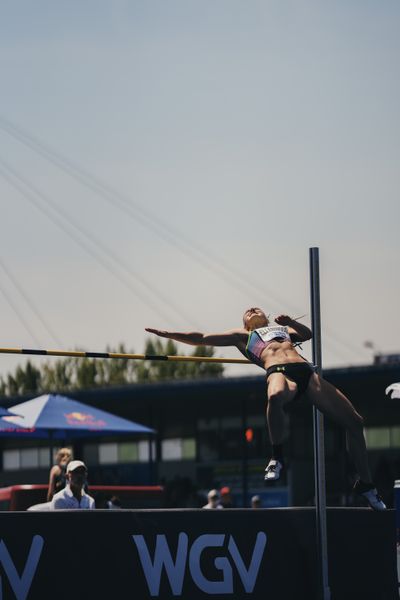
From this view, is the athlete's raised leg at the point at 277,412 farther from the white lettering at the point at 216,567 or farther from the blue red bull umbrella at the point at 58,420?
the blue red bull umbrella at the point at 58,420

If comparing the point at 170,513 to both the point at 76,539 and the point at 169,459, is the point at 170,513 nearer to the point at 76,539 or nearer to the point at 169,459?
the point at 76,539

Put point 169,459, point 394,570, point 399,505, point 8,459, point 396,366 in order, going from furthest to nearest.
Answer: point 8,459, point 169,459, point 396,366, point 399,505, point 394,570

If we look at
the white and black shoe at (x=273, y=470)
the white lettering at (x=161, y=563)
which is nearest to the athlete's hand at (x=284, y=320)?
the white and black shoe at (x=273, y=470)

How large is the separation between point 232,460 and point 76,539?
36512 mm

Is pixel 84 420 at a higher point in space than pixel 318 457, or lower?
higher

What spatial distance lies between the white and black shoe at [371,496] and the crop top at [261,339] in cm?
164

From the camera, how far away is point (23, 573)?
10086 mm

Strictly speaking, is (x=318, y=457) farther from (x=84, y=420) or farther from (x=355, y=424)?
(x=84, y=420)

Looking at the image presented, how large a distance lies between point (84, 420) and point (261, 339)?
9.13 meters

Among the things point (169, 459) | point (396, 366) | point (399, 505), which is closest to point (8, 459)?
point (169, 459)

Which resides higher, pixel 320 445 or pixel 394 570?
pixel 320 445

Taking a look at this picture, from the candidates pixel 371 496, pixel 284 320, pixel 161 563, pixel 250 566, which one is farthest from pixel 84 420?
pixel 161 563

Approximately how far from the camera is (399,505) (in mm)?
13070

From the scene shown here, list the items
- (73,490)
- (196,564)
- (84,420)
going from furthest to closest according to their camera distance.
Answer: (84,420) → (73,490) → (196,564)
